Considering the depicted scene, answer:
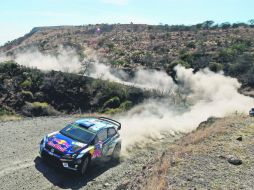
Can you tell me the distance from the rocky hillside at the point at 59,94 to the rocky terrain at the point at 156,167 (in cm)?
1285

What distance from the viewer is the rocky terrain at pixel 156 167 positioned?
11633mm

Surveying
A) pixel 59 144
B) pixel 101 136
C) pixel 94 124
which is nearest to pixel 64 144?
pixel 59 144

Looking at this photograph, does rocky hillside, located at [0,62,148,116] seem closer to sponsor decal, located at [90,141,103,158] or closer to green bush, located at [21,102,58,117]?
green bush, located at [21,102,58,117]

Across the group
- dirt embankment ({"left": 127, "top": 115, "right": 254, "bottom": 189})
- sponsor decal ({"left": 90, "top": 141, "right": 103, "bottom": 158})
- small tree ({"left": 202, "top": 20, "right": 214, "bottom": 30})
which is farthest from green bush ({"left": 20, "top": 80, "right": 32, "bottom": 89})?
small tree ({"left": 202, "top": 20, "right": 214, "bottom": 30})

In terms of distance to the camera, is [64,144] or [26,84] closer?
[64,144]

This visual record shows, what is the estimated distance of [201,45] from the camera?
66.6 meters

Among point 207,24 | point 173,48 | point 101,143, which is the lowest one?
point 173,48

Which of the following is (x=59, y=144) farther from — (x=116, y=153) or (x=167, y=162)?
(x=167, y=162)

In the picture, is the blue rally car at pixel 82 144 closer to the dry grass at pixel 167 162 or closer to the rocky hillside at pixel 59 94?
the dry grass at pixel 167 162

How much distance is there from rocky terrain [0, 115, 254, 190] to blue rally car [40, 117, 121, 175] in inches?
21.6

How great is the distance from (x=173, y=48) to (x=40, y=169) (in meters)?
55.5

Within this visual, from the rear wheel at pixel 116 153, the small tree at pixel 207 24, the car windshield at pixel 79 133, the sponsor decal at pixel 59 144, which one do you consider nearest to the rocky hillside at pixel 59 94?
the rear wheel at pixel 116 153

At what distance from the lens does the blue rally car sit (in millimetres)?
14664

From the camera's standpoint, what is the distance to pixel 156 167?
1341 cm
